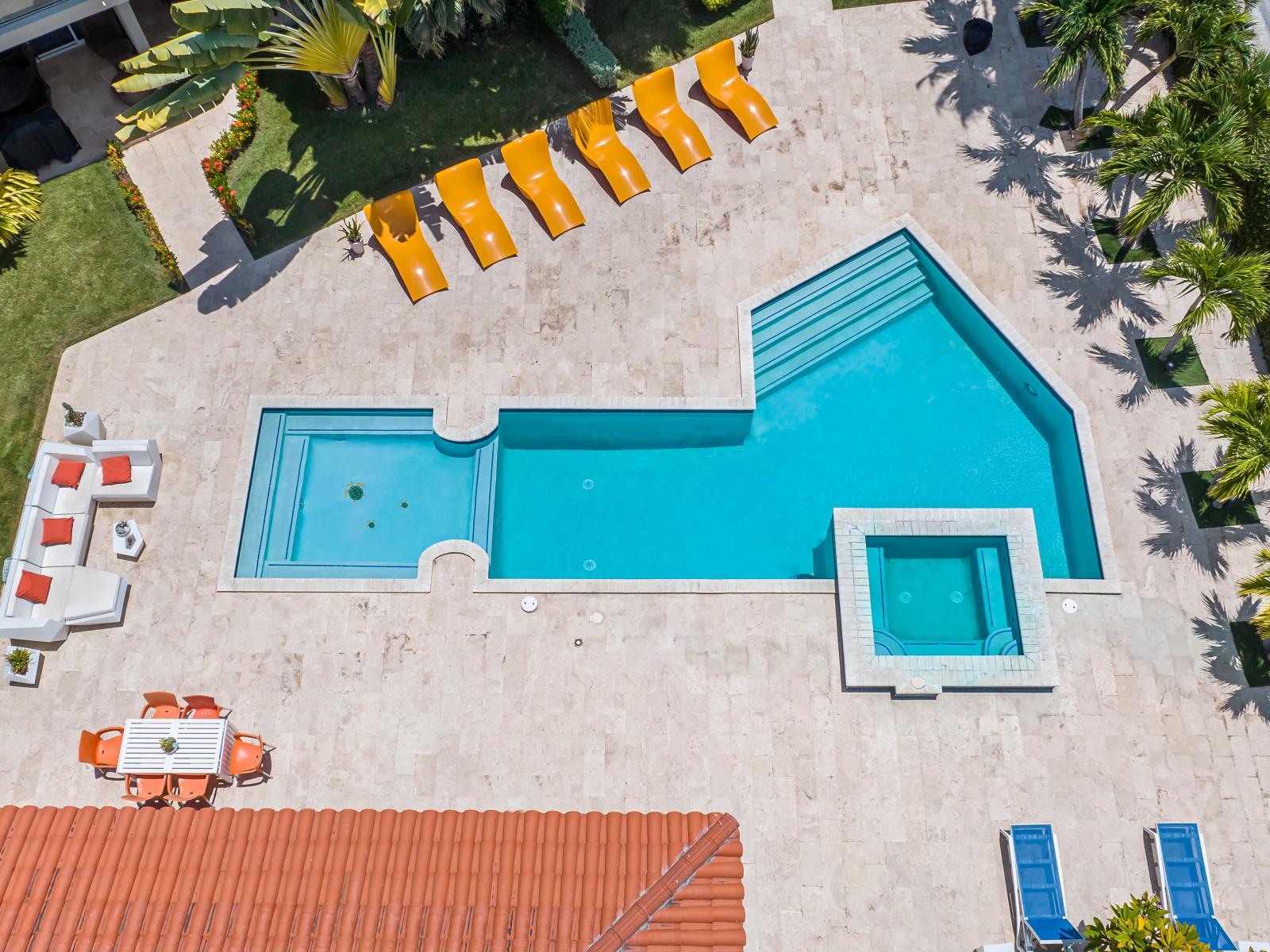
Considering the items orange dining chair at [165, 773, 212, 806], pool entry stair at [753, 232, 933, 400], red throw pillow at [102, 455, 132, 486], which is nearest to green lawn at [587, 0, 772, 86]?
pool entry stair at [753, 232, 933, 400]

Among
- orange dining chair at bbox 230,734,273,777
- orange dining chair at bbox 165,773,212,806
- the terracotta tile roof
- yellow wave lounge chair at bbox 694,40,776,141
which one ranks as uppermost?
yellow wave lounge chair at bbox 694,40,776,141

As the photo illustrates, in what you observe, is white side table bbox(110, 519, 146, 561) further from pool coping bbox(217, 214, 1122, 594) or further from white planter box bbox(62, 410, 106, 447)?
white planter box bbox(62, 410, 106, 447)

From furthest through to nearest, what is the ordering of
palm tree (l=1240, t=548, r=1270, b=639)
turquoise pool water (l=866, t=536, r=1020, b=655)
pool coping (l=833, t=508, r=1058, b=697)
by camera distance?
turquoise pool water (l=866, t=536, r=1020, b=655)
pool coping (l=833, t=508, r=1058, b=697)
palm tree (l=1240, t=548, r=1270, b=639)

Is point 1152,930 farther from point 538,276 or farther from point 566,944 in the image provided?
point 538,276

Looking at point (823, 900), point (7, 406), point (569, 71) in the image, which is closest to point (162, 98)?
point (7, 406)

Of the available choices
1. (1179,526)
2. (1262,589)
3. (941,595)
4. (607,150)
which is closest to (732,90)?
(607,150)

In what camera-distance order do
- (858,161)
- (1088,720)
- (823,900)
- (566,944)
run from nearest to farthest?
(566,944), (823,900), (1088,720), (858,161)
